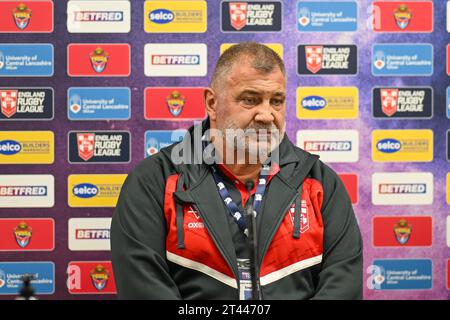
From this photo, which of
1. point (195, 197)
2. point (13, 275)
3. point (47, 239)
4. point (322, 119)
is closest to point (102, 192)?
point (47, 239)

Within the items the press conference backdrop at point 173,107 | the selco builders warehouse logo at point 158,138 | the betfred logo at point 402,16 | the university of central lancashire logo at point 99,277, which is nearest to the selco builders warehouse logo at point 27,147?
the press conference backdrop at point 173,107

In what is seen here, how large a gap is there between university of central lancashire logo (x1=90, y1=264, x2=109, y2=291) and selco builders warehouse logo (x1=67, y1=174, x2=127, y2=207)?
0.32 meters

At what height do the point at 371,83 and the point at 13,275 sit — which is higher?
the point at 371,83

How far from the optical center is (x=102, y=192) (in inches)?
104

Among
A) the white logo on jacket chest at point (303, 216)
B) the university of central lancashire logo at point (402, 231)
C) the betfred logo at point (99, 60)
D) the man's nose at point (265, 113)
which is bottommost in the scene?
the university of central lancashire logo at point (402, 231)

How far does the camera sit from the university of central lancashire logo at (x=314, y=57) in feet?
8.63

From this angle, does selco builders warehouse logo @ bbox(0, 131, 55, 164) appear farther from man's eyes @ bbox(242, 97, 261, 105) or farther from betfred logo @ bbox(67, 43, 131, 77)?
man's eyes @ bbox(242, 97, 261, 105)

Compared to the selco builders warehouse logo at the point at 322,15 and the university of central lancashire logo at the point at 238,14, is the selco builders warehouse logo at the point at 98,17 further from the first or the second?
the selco builders warehouse logo at the point at 322,15

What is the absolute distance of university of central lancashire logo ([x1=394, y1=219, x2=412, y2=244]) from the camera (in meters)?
2.67

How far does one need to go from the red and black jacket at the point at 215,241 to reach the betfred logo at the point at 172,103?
780 mm

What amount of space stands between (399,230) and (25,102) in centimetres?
197

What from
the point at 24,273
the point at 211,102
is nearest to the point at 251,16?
the point at 211,102

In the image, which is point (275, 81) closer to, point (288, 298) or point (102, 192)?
point (288, 298)

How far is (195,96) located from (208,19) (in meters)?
0.38
